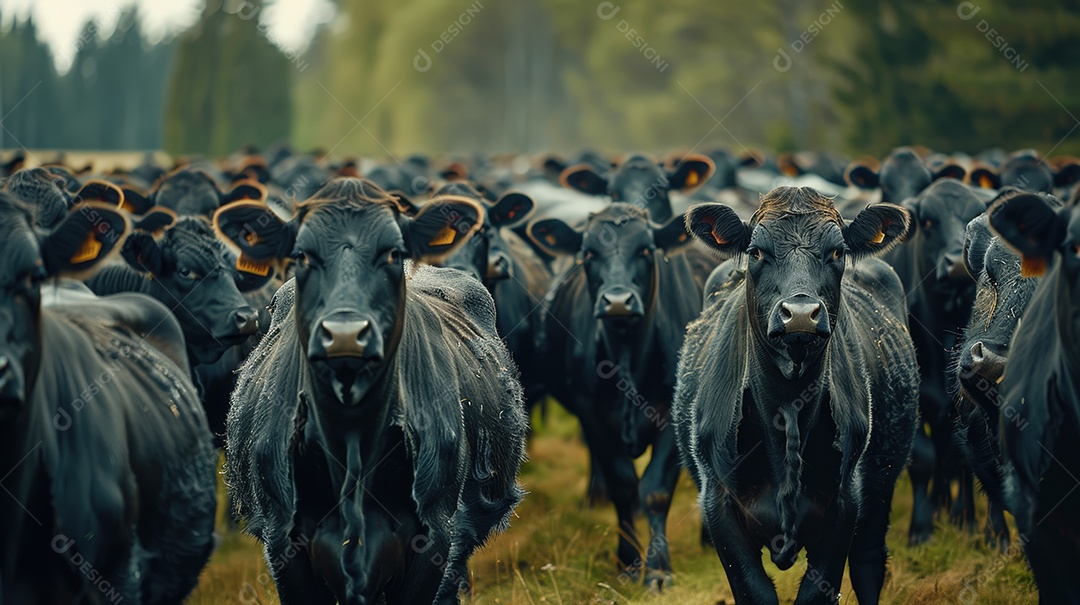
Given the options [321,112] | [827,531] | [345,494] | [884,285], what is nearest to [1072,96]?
[884,285]

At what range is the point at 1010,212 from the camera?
4805 mm

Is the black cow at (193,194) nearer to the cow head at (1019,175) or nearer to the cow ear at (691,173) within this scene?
the cow ear at (691,173)

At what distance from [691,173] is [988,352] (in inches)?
235

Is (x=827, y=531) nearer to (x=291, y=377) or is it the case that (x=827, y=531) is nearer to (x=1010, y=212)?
(x=1010, y=212)

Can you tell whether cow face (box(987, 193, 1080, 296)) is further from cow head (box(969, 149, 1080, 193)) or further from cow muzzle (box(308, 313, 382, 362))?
cow head (box(969, 149, 1080, 193))

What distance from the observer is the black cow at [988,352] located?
5.79 meters

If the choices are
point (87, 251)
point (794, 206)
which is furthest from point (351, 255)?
point (794, 206)

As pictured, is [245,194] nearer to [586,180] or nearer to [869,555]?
[586,180]

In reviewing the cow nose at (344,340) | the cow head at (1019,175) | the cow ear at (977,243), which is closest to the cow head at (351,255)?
the cow nose at (344,340)

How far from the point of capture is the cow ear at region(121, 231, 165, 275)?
7180mm

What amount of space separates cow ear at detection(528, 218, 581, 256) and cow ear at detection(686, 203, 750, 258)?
117 inches

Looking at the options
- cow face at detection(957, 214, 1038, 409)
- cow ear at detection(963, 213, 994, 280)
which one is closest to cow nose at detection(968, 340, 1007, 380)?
cow face at detection(957, 214, 1038, 409)

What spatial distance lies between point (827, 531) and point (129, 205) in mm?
6355

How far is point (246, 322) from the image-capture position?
22.9 feet
